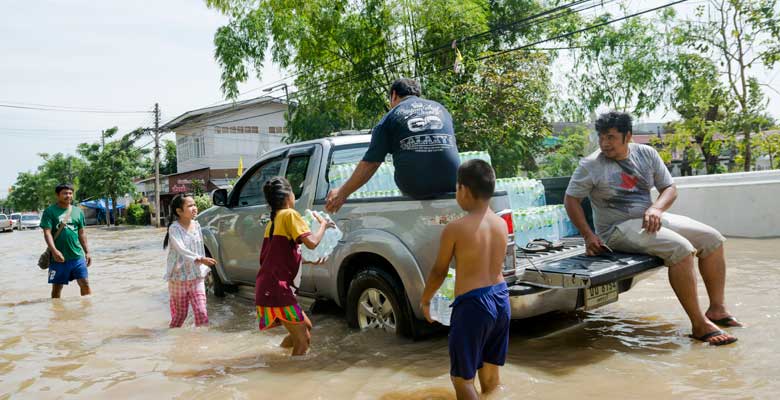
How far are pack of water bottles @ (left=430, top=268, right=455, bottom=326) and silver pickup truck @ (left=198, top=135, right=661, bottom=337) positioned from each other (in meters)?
0.33

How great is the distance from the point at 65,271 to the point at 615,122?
6911 mm

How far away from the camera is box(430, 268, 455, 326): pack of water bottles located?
3.79m

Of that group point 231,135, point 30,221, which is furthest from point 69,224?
point 30,221

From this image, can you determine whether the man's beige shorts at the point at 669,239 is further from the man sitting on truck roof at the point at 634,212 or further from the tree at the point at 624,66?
the tree at the point at 624,66

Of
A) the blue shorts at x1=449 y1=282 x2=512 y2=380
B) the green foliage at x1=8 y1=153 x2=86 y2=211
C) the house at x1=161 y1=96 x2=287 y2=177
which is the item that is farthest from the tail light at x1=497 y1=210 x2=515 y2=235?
the green foliage at x1=8 y1=153 x2=86 y2=211

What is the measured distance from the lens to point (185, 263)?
550 centimetres

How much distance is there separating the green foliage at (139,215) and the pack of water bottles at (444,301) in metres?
43.7

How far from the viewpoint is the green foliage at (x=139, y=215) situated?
144 feet

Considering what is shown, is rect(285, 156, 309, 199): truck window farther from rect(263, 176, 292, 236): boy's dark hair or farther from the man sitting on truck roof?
the man sitting on truck roof

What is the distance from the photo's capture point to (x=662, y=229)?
436 cm

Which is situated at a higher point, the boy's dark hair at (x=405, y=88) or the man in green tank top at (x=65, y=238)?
the boy's dark hair at (x=405, y=88)

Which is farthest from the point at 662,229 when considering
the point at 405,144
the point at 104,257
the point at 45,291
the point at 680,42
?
the point at 104,257

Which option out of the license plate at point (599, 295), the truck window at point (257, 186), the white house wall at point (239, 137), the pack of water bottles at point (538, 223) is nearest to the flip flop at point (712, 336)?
the license plate at point (599, 295)

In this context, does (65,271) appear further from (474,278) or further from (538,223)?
(474,278)
